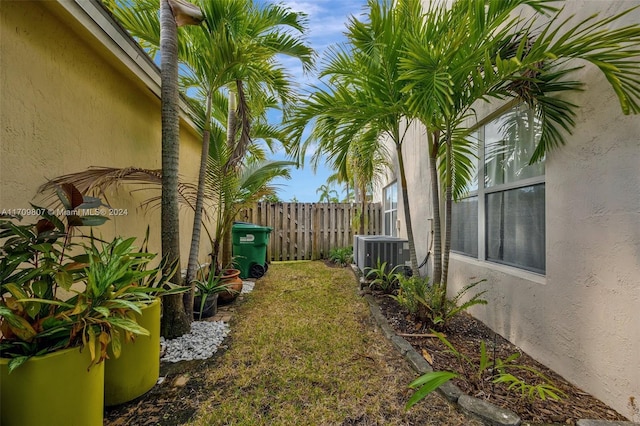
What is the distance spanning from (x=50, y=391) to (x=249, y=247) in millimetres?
3907

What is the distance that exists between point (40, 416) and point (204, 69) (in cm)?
291

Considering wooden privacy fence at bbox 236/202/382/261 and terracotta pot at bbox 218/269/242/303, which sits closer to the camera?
terracotta pot at bbox 218/269/242/303

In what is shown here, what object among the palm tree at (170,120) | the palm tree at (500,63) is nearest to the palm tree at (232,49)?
the palm tree at (170,120)

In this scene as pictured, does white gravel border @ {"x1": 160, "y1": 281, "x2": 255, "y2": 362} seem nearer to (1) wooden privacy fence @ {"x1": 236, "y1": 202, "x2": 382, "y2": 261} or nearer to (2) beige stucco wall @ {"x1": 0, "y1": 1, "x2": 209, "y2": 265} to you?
(2) beige stucco wall @ {"x1": 0, "y1": 1, "x2": 209, "y2": 265}

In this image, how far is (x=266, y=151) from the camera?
614 centimetres

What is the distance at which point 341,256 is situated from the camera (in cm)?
672

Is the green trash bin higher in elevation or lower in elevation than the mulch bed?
higher

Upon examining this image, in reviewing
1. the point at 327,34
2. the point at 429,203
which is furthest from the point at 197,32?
the point at 429,203

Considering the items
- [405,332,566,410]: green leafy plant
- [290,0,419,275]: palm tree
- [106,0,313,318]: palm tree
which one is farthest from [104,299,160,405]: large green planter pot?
[290,0,419,275]: palm tree

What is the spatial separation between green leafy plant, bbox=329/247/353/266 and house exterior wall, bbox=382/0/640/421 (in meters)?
4.34

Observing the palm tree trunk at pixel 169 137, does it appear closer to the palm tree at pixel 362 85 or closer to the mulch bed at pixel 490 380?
the palm tree at pixel 362 85

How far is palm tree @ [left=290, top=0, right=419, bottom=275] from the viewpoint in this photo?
2.35 metres

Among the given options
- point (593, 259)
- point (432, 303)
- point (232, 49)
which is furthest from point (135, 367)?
point (593, 259)

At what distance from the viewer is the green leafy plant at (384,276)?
388 cm
